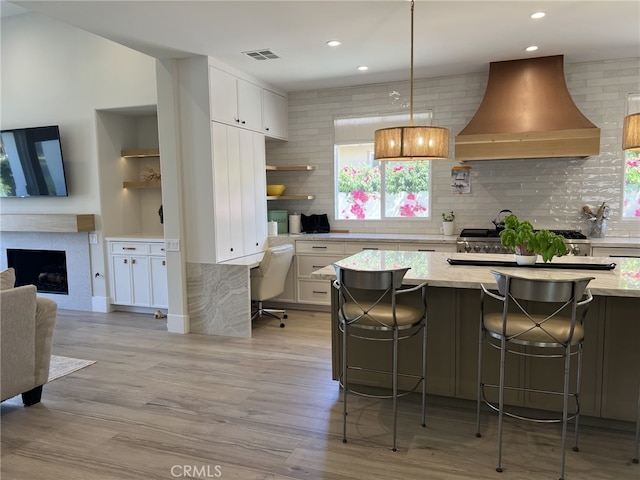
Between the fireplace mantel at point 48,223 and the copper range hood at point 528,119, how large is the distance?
174 inches

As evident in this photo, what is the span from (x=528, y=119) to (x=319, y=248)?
2615 mm

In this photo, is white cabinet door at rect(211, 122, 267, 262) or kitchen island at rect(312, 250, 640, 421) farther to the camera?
white cabinet door at rect(211, 122, 267, 262)

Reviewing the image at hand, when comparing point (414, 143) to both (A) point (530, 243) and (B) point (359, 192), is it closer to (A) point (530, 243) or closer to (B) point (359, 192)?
(A) point (530, 243)

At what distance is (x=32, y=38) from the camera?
18.7 ft

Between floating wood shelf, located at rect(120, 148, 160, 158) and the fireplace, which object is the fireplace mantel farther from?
floating wood shelf, located at rect(120, 148, 160, 158)

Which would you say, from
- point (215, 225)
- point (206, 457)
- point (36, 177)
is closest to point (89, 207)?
point (36, 177)

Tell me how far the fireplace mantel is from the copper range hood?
14.5ft

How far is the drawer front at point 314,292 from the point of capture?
5.40m

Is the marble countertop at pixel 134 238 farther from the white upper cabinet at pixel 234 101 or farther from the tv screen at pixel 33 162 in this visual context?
the white upper cabinet at pixel 234 101

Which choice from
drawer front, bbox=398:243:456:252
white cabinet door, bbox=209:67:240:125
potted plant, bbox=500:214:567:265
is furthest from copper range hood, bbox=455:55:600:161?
white cabinet door, bbox=209:67:240:125

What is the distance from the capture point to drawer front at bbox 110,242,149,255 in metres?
5.30

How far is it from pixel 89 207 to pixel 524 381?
5.18 meters

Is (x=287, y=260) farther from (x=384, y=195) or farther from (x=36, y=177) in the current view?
(x=36, y=177)

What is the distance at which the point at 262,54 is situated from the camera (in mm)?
4336
